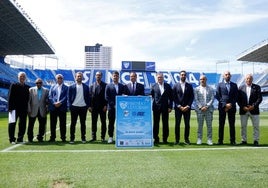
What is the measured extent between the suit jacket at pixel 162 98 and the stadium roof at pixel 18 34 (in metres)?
27.6

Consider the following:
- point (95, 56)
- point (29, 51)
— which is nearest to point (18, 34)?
point (29, 51)

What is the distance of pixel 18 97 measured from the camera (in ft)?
34.6

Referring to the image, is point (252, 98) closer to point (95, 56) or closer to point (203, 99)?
point (203, 99)

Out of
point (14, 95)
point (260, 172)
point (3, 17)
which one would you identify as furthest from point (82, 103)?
point (3, 17)

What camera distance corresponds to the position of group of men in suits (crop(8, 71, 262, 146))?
10367 mm

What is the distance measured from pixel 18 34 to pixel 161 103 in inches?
1569

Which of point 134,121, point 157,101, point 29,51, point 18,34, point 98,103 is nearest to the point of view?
point 134,121

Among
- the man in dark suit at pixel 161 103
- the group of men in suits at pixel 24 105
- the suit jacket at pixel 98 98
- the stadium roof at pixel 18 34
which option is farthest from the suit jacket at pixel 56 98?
the stadium roof at pixel 18 34

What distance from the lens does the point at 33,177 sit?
591 cm

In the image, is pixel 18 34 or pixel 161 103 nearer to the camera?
pixel 161 103

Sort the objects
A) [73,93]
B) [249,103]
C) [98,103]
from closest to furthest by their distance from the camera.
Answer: [249,103], [73,93], [98,103]

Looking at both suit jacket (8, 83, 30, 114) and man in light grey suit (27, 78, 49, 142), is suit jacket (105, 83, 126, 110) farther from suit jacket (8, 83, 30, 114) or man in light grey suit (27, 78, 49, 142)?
suit jacket (8, 83, 30, 114)

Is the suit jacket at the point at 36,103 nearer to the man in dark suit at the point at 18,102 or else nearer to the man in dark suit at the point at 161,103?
the man in dark suit at the point at 18,102

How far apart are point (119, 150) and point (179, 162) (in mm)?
2046
